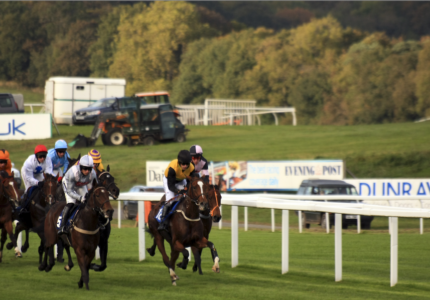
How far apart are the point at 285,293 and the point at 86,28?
72.4 meters

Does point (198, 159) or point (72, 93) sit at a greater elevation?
point (72, 93)

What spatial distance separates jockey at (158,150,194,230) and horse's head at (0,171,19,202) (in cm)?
263

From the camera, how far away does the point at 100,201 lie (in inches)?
306

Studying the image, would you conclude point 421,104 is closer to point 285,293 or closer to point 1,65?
point 285,293

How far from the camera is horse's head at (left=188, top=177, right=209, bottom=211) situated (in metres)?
8.06

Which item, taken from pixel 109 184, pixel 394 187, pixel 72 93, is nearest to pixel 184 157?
pixel 109 184

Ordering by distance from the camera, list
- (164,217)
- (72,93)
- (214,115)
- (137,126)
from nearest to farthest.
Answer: (164,217), (137,126), (72,93), (214,115)

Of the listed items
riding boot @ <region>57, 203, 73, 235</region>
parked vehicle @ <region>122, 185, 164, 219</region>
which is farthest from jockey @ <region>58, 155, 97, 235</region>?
parked vehicle @ <region>122, 185, 164, 219</region>

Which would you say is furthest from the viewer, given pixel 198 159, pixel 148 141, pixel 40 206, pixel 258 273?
pixel 148 141

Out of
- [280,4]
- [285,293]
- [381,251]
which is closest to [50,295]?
[285,293]

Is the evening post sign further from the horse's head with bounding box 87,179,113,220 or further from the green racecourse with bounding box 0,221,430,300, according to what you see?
the horse's head with bounding box 87,179,113,220

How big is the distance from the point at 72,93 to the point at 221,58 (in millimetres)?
22054

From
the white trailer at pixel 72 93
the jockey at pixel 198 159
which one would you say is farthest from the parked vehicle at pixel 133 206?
the white trailer at pixel 72 93

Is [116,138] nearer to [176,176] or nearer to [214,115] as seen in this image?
[214,115]
